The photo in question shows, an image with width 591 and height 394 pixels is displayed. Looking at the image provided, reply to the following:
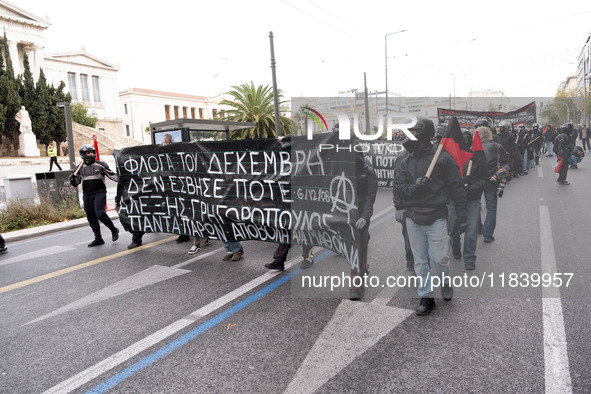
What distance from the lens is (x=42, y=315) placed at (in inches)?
174

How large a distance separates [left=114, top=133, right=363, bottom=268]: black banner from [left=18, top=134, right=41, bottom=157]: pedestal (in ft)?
133

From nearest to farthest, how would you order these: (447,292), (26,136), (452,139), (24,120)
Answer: (452,139), (447,292), (24,120), (26,136)

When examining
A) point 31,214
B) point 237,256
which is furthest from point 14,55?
point 237,256

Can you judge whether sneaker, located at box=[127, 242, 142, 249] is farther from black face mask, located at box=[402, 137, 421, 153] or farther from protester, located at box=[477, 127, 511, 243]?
protester, located at box=[477, 127, 511, 243]

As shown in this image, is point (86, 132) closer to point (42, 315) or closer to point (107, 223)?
point (107, 223)

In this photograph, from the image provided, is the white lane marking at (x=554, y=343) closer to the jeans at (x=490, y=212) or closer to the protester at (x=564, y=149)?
the jeans at (x=490, y=212)

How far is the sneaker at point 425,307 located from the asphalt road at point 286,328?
6cm

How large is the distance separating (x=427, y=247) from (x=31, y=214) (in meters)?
9.82

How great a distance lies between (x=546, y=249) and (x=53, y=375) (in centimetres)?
593

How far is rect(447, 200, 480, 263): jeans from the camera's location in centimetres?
529

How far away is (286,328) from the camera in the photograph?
378 cm

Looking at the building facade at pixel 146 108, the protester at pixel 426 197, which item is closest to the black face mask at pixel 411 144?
the protester at pixel 426 197

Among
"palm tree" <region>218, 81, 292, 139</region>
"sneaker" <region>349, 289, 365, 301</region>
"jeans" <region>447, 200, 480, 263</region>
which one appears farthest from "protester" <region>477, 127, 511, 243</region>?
"palm tree" <region>218, 81, 292, 139</region>

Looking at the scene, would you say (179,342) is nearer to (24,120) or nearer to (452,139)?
(452,139)
